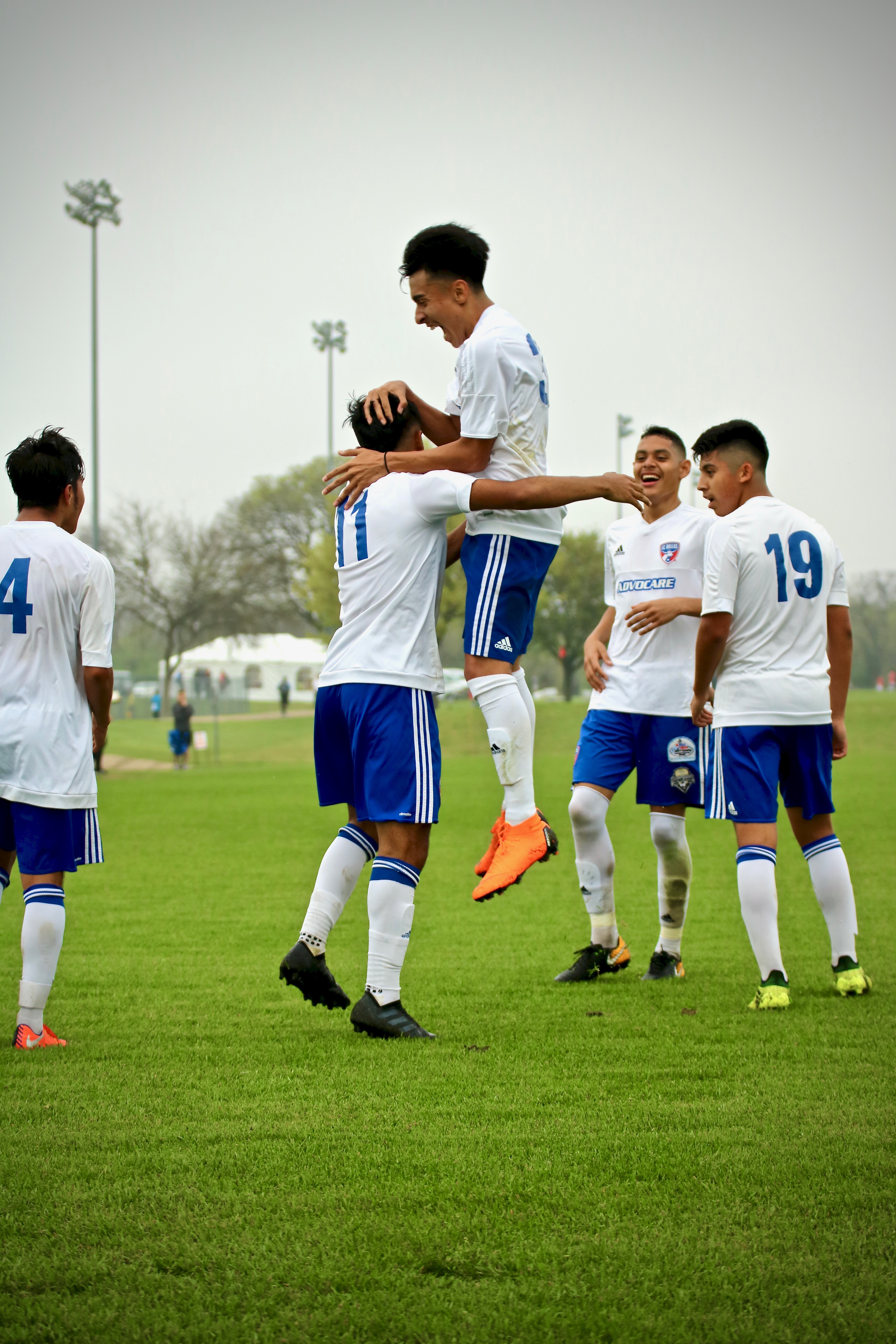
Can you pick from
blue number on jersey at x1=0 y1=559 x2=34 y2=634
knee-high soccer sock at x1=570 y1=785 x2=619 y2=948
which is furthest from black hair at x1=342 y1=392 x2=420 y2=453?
knee-high soccer sock at x1=570 y1=785 x2=619 y2=948

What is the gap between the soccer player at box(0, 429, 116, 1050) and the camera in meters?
4.42

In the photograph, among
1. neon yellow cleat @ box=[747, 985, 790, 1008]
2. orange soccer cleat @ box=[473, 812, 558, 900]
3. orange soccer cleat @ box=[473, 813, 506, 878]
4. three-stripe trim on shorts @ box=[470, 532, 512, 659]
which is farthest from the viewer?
neon yellow cleat @ box=[747, 985, 790, 1008]

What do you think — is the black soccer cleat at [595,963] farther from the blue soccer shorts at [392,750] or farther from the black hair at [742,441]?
the black hair at [742,441]

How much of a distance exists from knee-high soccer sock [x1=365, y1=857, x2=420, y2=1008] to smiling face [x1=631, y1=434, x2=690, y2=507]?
8.81 ft

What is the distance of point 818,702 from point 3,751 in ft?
11.3

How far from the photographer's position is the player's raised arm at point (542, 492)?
4293 mm

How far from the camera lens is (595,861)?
5.92 meters

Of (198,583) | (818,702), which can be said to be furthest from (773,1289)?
(198,583)

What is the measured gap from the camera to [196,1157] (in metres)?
3.00

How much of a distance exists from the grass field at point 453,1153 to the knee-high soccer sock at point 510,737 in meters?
0.91

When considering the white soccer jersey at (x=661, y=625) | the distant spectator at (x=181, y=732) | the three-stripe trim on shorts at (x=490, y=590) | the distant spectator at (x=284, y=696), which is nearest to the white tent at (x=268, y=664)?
the distant spectator at (x=284, y=696)

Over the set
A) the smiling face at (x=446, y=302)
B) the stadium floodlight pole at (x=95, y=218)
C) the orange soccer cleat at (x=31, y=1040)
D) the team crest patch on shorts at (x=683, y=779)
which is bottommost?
the orange soccer cleat at (x=31, y=1040)

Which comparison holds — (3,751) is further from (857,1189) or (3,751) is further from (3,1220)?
(857,1189)

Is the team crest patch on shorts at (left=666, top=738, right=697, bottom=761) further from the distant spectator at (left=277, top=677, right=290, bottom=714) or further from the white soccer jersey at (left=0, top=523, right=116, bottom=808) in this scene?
the distant spectator at (left=277, top=677, right=290, bottom=714)
